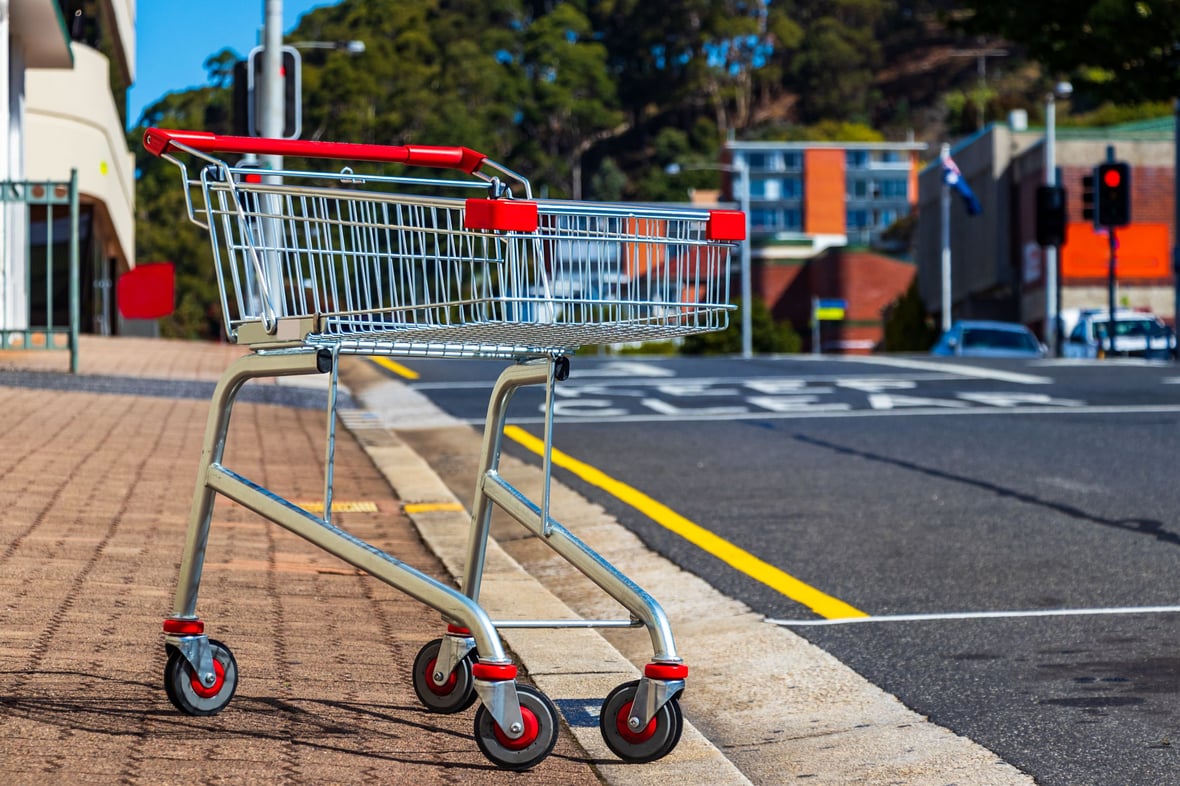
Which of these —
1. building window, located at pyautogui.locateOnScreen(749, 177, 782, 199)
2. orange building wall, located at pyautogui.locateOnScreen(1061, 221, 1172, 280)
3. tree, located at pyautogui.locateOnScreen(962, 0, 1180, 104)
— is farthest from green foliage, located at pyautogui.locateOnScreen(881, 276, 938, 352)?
building window, located at pyautogui.locateOnScreen(749, 177, 782, 199)

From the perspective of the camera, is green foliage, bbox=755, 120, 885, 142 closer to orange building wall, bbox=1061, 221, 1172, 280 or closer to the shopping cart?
orange building wall, bbox=1061, 221, 1172, 280

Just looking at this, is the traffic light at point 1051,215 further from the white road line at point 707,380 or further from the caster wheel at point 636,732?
the caster wheel at point 636,732

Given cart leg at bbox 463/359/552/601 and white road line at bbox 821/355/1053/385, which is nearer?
cart leg at bbox 463/359/552/601

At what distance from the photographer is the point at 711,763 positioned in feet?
13.9

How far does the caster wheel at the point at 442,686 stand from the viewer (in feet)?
14.8

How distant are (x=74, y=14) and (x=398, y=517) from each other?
2897 centimetres

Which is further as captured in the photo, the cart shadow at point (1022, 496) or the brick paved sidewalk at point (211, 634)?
the cart shadow at point (1022, 496)

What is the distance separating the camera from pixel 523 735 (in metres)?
3.95

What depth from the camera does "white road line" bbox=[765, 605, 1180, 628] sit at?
Result: 21.0 feet

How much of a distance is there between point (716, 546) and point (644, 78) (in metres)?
142

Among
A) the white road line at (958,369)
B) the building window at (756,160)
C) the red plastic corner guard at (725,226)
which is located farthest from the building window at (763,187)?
the red plastic corner guard at (725,226)

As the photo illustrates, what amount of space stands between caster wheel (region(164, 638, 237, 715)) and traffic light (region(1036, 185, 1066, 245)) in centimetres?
2844

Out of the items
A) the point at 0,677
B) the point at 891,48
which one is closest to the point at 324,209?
the point at 0,677

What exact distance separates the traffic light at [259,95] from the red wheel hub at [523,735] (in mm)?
13934
